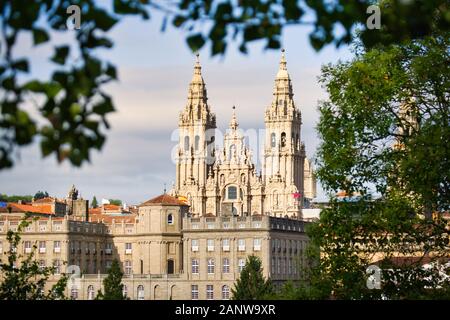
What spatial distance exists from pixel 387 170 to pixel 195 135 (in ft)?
403

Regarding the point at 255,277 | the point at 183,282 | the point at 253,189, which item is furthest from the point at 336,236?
the point at 253,189

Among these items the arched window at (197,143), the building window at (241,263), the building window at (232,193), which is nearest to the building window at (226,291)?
the building window at (241,263)

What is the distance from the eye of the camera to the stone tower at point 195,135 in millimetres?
146500

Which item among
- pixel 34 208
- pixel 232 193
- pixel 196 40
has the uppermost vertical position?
pixel 232 193

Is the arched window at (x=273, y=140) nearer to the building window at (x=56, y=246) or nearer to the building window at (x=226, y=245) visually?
the building window at (x=56, y=246)

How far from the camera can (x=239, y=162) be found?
141m

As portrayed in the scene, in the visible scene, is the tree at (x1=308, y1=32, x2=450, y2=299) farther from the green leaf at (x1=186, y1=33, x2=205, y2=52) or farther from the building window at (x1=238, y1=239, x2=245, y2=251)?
the building window at (x1=238, y1=239, x2=245, y2=251)

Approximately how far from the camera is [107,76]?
6.68 meters

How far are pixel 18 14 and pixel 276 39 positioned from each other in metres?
1.75

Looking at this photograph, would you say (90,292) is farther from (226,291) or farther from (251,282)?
(251,282)

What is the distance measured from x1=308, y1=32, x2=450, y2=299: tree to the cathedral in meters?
109

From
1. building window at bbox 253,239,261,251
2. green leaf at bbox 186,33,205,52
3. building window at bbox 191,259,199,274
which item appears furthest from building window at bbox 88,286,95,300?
green leaf at bbox 186,33,205,52

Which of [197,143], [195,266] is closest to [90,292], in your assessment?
[195,266]

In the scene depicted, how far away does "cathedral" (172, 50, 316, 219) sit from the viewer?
457ft
